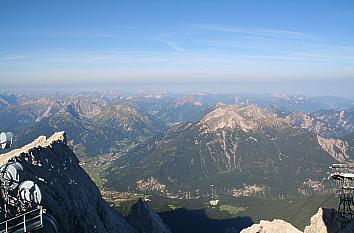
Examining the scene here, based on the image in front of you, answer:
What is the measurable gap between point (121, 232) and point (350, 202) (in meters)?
51.3

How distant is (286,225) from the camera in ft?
297

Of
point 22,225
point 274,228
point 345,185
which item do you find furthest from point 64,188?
point 22,225

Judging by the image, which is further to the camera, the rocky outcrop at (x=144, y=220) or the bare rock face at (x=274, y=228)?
the rocky outcrop at (x=144, y=220)

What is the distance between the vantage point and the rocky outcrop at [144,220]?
110 metres

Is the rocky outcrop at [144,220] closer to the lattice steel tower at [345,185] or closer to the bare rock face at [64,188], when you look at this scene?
the bare rock face at [64,188]

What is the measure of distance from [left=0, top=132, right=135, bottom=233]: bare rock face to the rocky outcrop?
1005 cm

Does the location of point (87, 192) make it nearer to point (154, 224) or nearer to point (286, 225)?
point (154, 224)

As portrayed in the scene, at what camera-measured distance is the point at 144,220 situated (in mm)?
112875

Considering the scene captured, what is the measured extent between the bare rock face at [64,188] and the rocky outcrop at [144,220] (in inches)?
396

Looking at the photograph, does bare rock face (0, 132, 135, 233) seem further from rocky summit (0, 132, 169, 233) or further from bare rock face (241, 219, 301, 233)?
bare rock face (241, 219, 301, 233)

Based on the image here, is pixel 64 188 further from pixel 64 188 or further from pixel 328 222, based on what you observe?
pixel 328 222

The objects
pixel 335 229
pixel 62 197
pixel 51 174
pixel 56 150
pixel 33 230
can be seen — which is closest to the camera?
pixel 33 230

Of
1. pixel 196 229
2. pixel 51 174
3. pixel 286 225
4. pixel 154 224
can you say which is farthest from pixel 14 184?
pixel 196 229

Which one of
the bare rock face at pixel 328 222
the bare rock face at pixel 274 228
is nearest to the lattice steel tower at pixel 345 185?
the bare rock face at pixel 328 222
